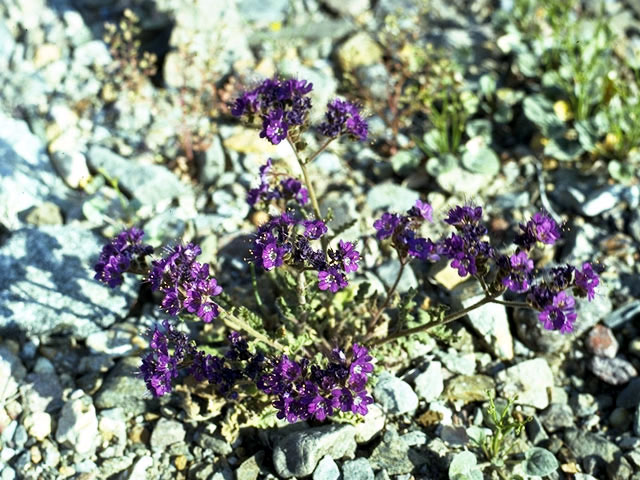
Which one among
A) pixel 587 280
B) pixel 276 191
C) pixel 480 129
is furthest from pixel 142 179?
pixel 587 280

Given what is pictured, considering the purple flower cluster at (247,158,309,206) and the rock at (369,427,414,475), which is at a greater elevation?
the purple flower cluster at (247,158,309,206)

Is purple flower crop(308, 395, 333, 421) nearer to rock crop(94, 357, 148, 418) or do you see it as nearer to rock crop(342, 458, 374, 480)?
rock crop(342, 458, 374, 480)

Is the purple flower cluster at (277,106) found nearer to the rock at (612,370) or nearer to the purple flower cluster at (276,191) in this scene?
the purple flower cluster at (276,191)

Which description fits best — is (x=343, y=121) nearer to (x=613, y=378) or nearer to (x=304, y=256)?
(x=304, y=256)

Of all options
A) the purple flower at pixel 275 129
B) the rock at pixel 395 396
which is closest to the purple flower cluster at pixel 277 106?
the purple flower at pixel 275 129

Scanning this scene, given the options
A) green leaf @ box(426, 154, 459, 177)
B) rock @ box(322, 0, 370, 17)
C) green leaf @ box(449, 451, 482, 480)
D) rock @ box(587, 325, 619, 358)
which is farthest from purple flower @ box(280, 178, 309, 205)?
rock @ box(322, 0, 370, 17)

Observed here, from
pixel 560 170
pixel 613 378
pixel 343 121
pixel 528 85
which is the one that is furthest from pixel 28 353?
pixel 528 85

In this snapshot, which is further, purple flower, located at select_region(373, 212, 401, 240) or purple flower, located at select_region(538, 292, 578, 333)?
purple flower, located at select_region(373, 212, 401, 240)
